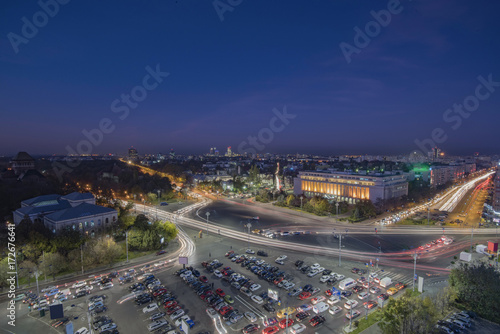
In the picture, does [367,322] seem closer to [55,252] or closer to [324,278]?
[324,278]

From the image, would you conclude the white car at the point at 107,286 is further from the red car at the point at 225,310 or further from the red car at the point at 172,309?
the red car at the point at 225,310

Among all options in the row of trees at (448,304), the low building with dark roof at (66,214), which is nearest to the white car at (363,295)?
the row of trees at (448,304)

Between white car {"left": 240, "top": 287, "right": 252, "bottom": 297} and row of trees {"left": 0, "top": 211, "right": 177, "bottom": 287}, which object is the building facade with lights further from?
row of trees {"left": 0, "top": 211, "right": 177, "bottom": 287}

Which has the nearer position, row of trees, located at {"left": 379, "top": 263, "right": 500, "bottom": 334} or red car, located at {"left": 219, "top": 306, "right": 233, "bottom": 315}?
row of trees, located at {"left": 379, "top": 263, "right": 500, "bottom": 334}

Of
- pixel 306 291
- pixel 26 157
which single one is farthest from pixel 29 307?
pixel 26 157

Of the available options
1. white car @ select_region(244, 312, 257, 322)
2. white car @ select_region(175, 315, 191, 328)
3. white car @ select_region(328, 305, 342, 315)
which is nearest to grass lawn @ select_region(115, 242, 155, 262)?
white car @ select_region(175, 315, 191, 328)

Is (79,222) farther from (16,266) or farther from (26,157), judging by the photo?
(26,157)

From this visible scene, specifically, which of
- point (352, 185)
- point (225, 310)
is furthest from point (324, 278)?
point (352, 185)
